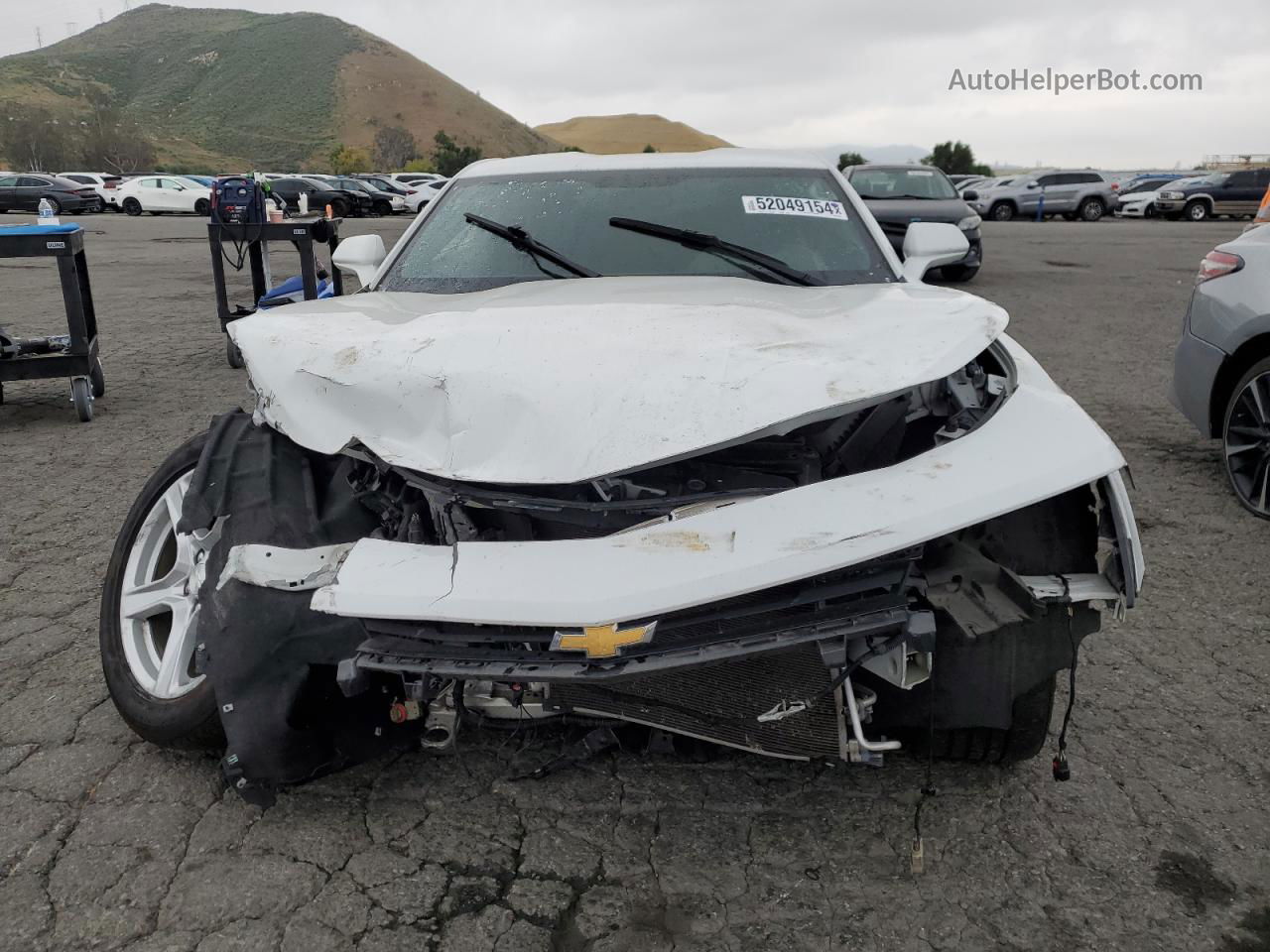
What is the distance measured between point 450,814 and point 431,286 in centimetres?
182

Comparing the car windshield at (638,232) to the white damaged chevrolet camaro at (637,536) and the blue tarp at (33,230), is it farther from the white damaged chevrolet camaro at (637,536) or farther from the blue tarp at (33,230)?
the blue tarp at (33,230)

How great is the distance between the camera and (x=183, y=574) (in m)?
2.78

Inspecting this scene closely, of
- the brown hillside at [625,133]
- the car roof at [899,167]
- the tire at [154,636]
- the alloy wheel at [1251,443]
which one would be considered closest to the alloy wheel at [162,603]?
the tire at [154,636]

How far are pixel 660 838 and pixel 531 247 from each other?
2.05 m

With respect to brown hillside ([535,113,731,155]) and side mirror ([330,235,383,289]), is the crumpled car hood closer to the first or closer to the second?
side mirror ([330,235,383,289])

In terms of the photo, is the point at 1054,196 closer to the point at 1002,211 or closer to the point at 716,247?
the point at 1002,211

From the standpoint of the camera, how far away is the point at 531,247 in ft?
11.0

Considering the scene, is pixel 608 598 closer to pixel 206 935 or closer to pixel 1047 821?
pixel 206 935

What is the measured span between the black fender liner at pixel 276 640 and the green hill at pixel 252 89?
8259 centimetres

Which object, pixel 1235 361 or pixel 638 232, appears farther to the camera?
pixel 1235 361

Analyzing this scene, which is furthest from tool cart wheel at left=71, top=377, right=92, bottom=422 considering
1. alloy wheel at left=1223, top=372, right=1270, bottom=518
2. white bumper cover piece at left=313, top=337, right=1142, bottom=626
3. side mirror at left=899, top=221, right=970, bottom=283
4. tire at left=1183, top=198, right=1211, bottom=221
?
tire at left=1183, top=198, right=1211, bottom=221

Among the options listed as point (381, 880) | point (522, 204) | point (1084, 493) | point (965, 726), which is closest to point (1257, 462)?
point (1084, 493)

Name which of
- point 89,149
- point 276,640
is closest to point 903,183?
point 276,640

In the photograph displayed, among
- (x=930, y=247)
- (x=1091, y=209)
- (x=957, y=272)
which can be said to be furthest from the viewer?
(x=1091, y=209)
